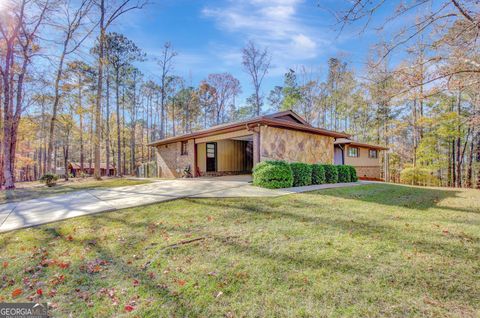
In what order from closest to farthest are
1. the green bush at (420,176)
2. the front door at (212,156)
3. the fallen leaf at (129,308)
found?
the fallen leaf at (129,308) < the front door at (212,156) < the green bush at (420,176)

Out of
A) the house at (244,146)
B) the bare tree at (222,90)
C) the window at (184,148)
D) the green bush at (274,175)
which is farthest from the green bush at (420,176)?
the bare tree at (222,90)

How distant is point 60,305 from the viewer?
2258 millimetres

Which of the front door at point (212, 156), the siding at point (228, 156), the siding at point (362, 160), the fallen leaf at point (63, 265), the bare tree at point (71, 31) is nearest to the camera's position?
the fallen leaf at point (63, 265)

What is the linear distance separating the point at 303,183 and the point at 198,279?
7052mm

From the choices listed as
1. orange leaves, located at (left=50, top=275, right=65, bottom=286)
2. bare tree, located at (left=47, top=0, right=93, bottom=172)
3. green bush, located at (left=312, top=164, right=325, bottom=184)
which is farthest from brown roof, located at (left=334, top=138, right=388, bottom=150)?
bare tree, located at (left=47, top=0, right=93, bottom=172)

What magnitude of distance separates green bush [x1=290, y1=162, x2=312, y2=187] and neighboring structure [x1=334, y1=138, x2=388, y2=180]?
906cm

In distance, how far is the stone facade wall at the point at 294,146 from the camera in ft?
32.5

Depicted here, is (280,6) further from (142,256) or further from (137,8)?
(137,8)

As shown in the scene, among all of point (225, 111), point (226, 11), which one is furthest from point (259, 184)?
point (225, 111)

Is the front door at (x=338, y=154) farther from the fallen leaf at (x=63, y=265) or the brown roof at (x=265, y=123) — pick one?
the fallen leaf at (x=63, y=265)

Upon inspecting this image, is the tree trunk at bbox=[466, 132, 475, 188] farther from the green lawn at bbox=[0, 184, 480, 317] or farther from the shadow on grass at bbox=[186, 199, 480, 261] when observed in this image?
the shadow on grass at bbox=[186, 199, 480, 261]

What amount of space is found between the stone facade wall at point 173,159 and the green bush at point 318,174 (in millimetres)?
6987

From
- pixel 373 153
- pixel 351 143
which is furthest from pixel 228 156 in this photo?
pixel 373 153

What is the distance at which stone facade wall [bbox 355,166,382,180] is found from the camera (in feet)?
66.6
